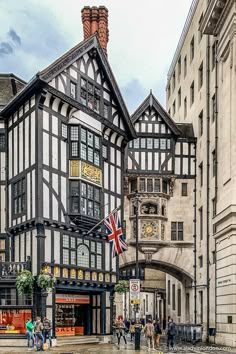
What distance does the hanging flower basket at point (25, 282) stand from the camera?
3503cm

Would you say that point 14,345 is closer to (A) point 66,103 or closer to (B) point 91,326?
(B) point 91,326

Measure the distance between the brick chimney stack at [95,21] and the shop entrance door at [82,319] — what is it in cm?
1768

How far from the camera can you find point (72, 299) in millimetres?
40969

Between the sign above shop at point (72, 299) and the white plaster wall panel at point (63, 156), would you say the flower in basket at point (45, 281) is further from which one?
the white plaster wall panel at point (63, 156)

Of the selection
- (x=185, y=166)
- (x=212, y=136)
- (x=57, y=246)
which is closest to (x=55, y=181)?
(x=57, y=246)

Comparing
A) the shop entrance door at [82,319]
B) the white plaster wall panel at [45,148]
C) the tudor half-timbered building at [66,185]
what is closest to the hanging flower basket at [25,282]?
the tudor half-timbered building at [66,185]

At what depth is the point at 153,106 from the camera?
5159 cm

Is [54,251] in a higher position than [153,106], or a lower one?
lower

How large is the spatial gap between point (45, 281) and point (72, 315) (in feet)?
24.0

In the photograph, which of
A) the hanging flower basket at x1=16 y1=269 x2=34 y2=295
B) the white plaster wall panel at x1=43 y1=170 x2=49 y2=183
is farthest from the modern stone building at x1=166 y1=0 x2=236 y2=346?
the hanging flower basket at x1=16 y1=269 x2=34 y2=295

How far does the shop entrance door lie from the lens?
138 ft

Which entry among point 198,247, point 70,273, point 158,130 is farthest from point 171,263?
point 70,273

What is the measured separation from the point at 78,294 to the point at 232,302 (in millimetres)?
12098

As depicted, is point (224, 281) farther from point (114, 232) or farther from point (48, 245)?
point (48, 245)
